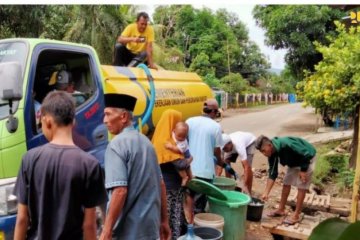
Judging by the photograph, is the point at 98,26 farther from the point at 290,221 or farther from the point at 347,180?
the point at 290,221

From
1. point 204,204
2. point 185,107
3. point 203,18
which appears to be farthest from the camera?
point 203,18

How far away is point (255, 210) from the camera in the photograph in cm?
482

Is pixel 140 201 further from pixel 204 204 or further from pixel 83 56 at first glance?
pixel 204 204

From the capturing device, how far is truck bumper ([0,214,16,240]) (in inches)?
97.1

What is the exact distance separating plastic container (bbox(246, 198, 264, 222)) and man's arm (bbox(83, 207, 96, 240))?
318 cm

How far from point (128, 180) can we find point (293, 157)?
2976mm

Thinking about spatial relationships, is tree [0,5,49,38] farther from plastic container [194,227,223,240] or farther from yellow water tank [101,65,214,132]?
plastic container [194,227,223,240]

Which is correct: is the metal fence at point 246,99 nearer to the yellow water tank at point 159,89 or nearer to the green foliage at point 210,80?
the green foliage at point 210,80

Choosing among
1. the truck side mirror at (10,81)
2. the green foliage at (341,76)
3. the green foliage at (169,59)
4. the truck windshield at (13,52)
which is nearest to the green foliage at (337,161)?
the green foliage at (341,76)

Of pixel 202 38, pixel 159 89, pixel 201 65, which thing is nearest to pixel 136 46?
pixel 159 89

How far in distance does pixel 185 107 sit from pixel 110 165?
2849 mm

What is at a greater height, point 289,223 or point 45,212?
point 45,212

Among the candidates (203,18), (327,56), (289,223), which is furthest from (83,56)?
(203,18)

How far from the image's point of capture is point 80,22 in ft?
36.0
